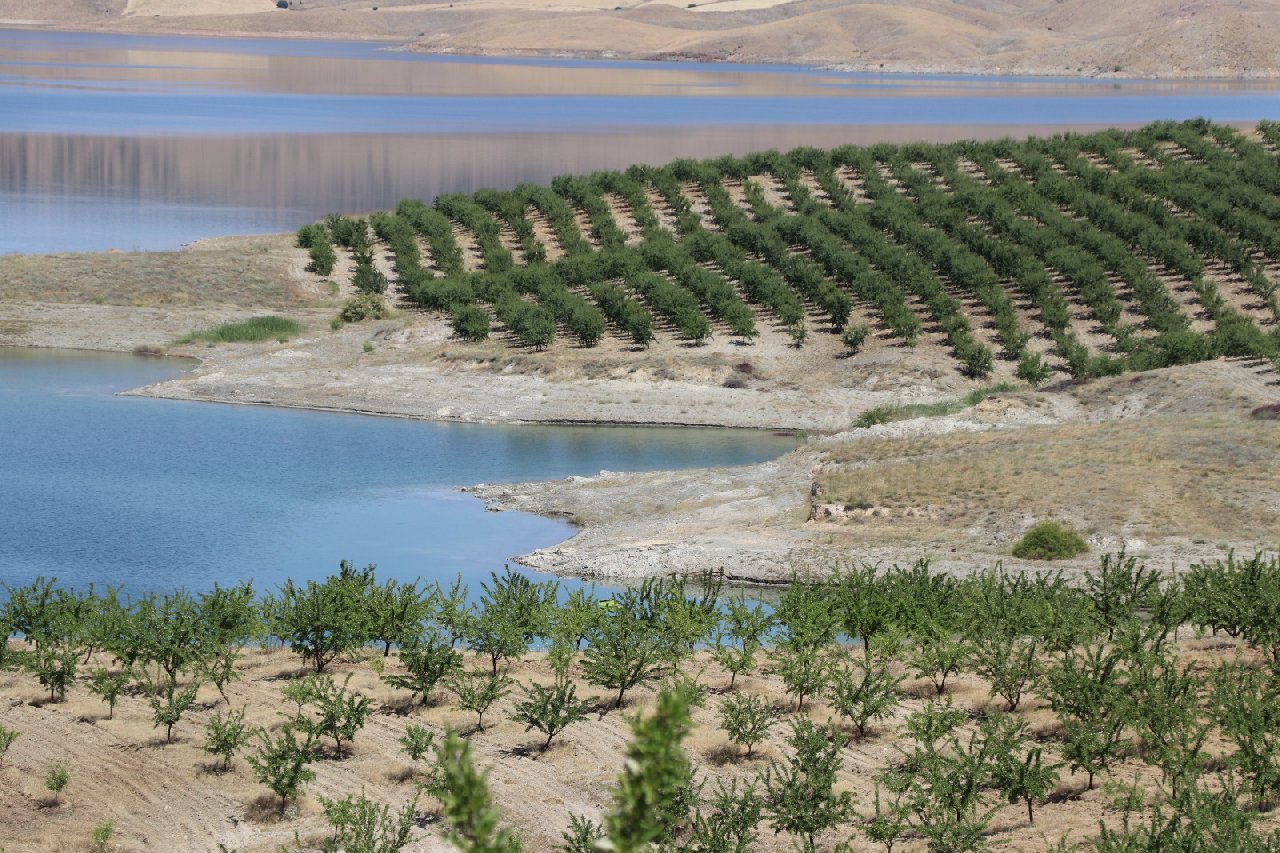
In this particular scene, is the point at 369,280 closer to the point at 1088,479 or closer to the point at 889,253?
the point at 889,253

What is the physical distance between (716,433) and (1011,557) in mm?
16847

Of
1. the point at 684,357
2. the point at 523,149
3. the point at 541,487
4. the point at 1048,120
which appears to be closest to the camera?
the point at 541,487

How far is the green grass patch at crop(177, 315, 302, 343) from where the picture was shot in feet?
204

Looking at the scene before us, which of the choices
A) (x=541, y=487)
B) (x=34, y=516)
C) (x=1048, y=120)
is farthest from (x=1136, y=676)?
(x=1048, y=120)

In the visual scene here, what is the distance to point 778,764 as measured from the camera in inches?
864

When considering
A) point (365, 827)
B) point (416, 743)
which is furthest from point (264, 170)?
point (365, 827)

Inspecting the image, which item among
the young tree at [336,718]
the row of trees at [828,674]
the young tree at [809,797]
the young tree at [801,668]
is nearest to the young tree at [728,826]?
the row of trees at [828,674]

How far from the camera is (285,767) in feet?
70.9

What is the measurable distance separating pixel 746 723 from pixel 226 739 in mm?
7129

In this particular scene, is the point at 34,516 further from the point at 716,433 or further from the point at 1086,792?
the point at 1086,792

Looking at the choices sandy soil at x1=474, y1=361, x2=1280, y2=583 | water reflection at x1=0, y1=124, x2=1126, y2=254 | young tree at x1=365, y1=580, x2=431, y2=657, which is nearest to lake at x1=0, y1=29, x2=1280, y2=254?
water reflection at x1=0, y1=124, x2=1126, y2=254

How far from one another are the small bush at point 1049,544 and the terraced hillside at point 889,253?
20692 millimetres

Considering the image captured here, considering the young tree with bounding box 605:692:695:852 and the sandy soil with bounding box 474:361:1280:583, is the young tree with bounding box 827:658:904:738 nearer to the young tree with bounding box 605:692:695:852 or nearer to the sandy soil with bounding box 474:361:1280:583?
the sandy soil with bounding box 474:361:1280:583

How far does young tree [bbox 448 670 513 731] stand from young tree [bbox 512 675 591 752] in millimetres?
470
